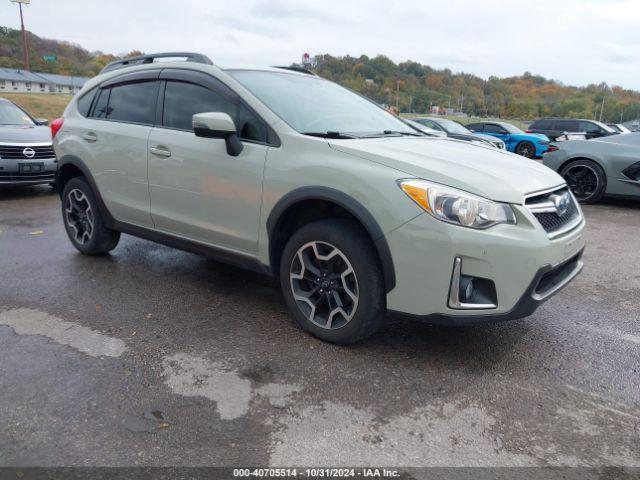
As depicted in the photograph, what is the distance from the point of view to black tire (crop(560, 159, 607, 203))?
8234mm

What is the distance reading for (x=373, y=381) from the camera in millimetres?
2812

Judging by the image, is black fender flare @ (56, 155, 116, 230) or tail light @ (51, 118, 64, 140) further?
tail light @ (51, 118, 64, 140)

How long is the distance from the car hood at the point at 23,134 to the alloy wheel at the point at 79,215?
4.07m

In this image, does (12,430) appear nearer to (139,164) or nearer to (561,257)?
(139,164)

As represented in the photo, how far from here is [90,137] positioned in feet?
15.1

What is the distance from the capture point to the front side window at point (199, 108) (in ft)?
11.4

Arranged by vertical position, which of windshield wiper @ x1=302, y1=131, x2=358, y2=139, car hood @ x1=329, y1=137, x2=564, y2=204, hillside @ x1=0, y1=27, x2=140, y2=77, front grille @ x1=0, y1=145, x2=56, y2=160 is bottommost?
front grille @ x1=0, y1=145, x2=56, y2=160

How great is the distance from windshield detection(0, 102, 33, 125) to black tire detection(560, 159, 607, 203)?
31.3ft

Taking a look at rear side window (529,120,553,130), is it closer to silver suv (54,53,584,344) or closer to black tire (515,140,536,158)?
black tire (515,140,536,158)

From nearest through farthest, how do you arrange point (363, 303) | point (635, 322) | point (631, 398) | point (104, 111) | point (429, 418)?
1. point (429, 418)
2. point (631, 398)
3. point (363, 303)
4. point (635, 322)
5. point (104, 111)

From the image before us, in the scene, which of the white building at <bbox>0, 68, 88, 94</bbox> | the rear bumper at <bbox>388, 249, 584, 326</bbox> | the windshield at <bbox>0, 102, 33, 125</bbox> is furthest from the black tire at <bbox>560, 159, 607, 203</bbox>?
the white building at <bbox>0, 68, 88, 94</bbox>

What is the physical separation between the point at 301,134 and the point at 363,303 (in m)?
1.14

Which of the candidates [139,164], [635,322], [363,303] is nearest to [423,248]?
[363,303]

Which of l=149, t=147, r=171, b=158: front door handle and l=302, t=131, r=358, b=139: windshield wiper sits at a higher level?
l=302, t=131, r=358, b=139: windshield wiper
